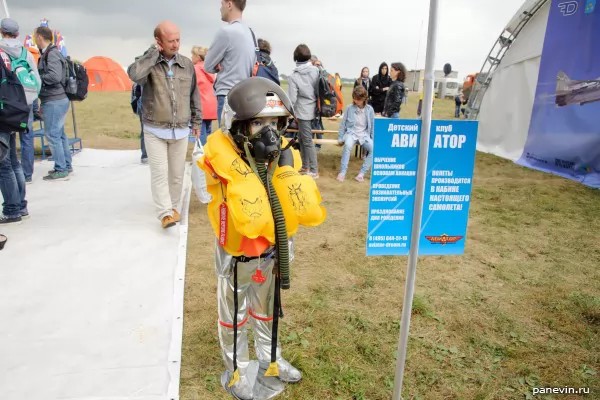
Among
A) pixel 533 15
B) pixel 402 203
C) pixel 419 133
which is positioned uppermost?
pixel 533 15

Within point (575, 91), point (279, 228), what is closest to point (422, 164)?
point (279, 228)

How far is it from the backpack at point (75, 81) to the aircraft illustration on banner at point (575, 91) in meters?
8.29

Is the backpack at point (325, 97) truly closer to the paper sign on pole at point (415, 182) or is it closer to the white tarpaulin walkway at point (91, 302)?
the white tarpaulin walkway at point (91, 302)

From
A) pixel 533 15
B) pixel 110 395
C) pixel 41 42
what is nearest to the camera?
pixel 110 395

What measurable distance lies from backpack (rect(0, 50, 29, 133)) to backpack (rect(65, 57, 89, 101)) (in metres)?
2.06

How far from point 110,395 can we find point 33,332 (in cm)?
87

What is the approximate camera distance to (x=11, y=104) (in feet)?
12.3

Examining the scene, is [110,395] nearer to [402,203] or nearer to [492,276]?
[402,203]

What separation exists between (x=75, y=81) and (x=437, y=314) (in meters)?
5.68

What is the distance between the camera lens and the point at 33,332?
2.82 metres

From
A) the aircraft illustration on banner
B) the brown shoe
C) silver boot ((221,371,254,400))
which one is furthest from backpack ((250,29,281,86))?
the aircraft illustration on banner

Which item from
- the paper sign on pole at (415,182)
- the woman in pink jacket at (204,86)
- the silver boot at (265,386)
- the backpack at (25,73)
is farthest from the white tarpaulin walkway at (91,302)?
the woman in pink jacket at (204,86)

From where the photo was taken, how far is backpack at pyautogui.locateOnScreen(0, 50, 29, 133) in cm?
373

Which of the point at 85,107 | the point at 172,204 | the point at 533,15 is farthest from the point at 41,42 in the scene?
the point at 85,107
